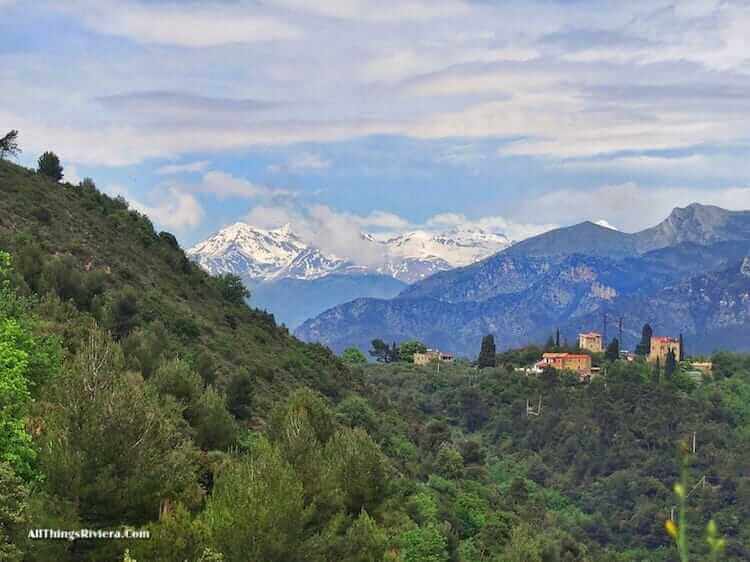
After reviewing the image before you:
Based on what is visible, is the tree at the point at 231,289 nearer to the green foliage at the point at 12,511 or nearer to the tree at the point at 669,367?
the green foliage at the point at 12,511

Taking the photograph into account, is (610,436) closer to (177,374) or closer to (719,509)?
(719,509)

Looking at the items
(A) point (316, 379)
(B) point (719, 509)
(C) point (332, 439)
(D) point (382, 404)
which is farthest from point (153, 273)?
(B) point (719, 509)

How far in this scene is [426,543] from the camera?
41.7m

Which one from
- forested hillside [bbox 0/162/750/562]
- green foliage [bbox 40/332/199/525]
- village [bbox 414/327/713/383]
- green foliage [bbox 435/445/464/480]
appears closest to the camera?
green foliage [bbox 40/332/199/525]

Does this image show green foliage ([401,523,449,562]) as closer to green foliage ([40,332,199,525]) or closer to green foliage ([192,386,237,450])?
green foliage ([192,386,237,450])

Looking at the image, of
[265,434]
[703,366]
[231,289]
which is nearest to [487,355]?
[703,366]

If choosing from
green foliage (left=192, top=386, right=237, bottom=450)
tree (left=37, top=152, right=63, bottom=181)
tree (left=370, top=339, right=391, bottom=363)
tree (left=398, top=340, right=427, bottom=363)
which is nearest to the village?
tree (left=398, top=340, right=427, bottom=363)

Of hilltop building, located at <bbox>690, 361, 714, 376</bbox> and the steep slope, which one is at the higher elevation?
hilltop building, located at <bbox>690, 361, 714, 376</bbox>

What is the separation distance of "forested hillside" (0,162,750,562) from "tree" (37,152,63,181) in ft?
10.7

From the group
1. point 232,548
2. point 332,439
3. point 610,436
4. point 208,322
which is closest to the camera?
point 232,548

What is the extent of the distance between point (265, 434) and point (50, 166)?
61.9 meters

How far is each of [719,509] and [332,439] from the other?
3914 inches

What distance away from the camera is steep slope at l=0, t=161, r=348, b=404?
187 ft

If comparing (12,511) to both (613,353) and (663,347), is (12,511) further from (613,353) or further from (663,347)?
(663,347)
